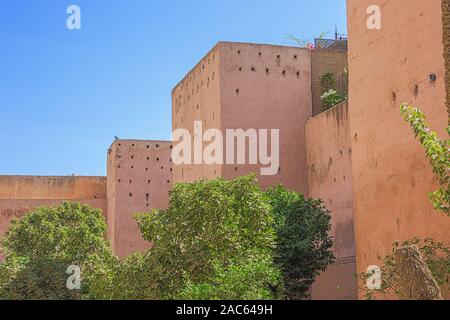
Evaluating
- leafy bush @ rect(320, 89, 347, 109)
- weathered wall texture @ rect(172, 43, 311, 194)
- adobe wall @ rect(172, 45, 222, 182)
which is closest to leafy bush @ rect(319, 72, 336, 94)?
leafy bush @ rect(320, 89, 347, 109)

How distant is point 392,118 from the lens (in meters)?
10.7

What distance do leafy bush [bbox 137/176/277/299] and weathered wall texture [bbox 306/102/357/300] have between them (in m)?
6.32

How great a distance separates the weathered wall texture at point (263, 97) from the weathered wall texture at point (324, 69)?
0.61ft

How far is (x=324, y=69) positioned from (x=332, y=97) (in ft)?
3.52

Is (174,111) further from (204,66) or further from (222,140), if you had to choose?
(222,140)

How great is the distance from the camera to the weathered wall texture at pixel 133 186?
26.4 meters

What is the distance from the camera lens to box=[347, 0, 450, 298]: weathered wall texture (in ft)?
32.2

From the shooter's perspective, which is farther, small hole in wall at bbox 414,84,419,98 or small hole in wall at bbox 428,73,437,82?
small hole in wall at bbox 414,84,419,98

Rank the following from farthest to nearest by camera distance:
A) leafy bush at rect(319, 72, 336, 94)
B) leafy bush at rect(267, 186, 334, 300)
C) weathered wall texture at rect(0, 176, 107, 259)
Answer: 1. weathered wall texture at rect(0, 176, 107, 259)
2. leafy bush at rect(319, 72, 336, 94)
3. leafy bush at rect(267, 186, 334, 300)

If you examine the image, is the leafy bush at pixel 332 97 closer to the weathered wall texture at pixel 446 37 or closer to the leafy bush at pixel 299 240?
the leafy bush at pixel 299 240

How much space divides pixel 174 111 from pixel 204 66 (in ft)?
12.6

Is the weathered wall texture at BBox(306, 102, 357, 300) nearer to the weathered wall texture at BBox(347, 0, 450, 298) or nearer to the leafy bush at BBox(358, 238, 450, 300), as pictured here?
the weathered wall texture at BBox(347, 0, 450, 298)

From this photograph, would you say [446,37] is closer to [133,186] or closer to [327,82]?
[327,82]
